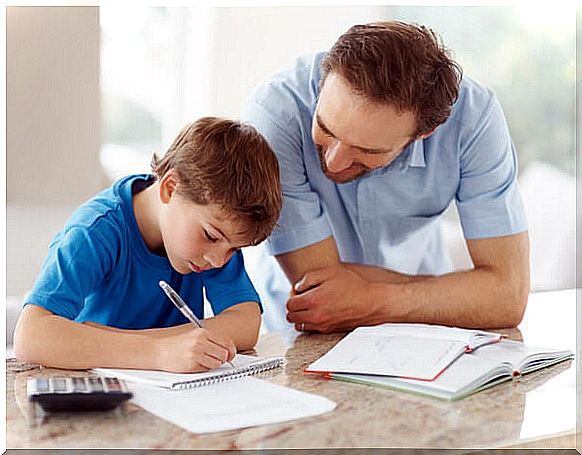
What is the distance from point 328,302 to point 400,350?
263 mm

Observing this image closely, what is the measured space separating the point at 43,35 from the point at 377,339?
161cm

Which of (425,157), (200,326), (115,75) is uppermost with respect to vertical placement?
(425,157)

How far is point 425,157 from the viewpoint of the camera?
178cm

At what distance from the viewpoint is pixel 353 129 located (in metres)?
1.54

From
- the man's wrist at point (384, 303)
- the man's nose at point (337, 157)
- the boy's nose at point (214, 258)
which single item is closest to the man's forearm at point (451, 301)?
the man's wrist at point (384, 303)

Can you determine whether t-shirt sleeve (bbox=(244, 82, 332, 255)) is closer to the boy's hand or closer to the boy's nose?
the boy's nose

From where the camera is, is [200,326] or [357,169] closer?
[200,326]

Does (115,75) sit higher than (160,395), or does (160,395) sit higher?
(160,395)

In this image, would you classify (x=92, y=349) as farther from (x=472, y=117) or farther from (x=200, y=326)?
(x=472, y=117)

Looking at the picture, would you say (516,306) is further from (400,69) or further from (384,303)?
(400,69)

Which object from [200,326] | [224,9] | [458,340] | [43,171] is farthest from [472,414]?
[224,9]

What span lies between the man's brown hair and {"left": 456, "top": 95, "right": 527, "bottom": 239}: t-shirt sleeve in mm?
139

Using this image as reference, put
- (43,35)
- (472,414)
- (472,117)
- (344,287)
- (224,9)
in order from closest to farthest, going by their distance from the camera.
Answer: (472,414)
(344,287)
(472,117)
(43,35)
(224,9)

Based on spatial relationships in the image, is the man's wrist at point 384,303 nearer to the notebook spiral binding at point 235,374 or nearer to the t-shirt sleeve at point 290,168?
the t-shirt sleeve at point 290,168
